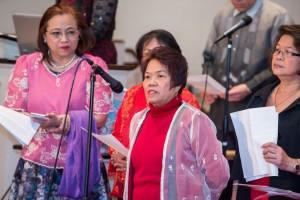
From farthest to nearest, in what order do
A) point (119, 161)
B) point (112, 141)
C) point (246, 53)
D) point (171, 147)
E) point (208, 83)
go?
point (246, 53) → point (208, 83) → point (119, 161) → point (112, 141) → point (171, 147)

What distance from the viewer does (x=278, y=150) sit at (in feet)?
7.93

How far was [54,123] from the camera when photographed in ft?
8.33

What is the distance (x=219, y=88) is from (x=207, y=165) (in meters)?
1.52

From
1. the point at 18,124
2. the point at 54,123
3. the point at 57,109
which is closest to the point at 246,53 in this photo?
the point at 57,109

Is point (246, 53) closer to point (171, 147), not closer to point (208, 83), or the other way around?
point (208, 83)

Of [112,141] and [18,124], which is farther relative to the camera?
[18,124]

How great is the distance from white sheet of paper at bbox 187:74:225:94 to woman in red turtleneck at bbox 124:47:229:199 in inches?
45.3

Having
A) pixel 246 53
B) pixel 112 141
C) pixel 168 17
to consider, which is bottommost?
pixel 112 141

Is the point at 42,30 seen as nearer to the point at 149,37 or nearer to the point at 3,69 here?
the point at 149,37

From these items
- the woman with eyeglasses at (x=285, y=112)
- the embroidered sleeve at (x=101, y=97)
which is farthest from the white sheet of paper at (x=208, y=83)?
the embroidered sleeve at (x=101, y=97)

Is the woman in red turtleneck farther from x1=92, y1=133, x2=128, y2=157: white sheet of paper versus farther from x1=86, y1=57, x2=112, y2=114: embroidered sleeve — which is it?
x1=86, y1=57, x2=112, y2=114: embroidered sleeve

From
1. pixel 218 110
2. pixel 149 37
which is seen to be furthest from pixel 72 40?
pixel 218 110

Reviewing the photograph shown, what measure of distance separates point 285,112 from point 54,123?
3.44ft

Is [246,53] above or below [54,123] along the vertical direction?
above
